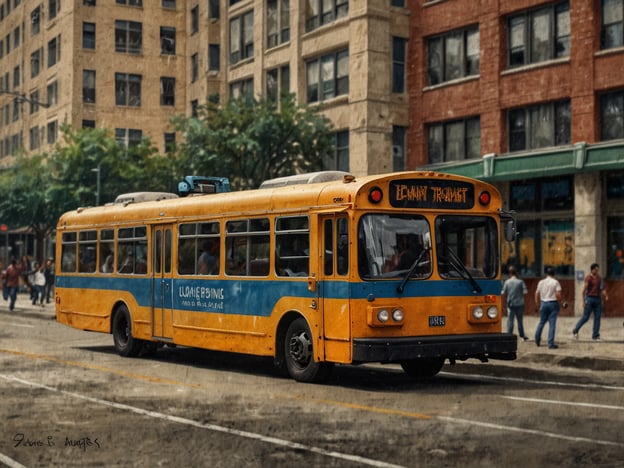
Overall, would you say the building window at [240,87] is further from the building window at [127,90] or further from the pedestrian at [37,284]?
the building window at [127,90]

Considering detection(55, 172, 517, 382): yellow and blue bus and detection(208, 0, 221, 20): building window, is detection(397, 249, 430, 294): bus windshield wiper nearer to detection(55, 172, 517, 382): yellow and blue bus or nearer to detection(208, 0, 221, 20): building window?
detection(55, 172, 517, 382): yellow and blue bus

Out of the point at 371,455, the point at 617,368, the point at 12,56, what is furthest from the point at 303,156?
the point at 12,56

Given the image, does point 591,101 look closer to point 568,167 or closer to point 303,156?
point 568,167

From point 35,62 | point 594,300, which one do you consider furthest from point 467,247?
point 35,62

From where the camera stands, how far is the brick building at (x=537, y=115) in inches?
1146

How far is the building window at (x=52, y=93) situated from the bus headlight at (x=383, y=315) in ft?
186

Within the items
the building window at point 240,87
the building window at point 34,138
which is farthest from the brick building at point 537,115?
the building window at point 34,138

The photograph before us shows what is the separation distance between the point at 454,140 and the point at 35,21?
151 feet

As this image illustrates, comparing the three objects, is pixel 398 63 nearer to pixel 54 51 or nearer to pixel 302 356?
pixel 302 356

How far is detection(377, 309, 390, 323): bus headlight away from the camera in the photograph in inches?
508

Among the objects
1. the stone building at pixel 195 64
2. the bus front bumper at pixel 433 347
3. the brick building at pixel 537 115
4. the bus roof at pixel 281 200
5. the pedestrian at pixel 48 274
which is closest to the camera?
the bus front bumper at pixel 433 347

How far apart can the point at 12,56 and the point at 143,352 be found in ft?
209

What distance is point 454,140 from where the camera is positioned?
3434 cm

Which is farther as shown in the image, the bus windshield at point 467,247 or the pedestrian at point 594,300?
the pedestrian at point 594,300
